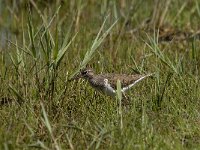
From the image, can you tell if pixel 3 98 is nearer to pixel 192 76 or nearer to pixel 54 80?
pixel 54 80

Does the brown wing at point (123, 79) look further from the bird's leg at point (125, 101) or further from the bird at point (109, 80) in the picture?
the bird's leg at point (125, 101)

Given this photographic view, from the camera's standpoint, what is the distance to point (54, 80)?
6.13 metres

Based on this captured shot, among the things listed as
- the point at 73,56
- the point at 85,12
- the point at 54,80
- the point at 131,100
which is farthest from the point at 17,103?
the point at 85,12

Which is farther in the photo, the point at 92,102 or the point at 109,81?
the point at 109,81

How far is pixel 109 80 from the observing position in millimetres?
6613

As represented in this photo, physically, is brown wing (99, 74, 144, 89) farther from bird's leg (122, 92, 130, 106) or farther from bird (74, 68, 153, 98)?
bird's leg (122, 92, 130, 106)

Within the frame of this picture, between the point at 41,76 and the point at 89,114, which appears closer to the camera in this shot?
the point at 89,114

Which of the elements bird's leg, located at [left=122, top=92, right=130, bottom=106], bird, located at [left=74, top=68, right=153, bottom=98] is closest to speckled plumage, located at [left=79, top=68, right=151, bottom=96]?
bird, located at [left=74, top=68, right=153, bottom=98]

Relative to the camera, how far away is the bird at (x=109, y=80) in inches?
256

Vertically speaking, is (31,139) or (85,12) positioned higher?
(85,12)

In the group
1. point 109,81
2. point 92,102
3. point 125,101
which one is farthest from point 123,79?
point 92,102

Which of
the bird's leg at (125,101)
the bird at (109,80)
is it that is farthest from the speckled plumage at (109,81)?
the bird's leg at (125,101)

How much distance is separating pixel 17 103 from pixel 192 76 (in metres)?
1.93

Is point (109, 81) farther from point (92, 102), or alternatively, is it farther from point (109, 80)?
point (92, 102)
